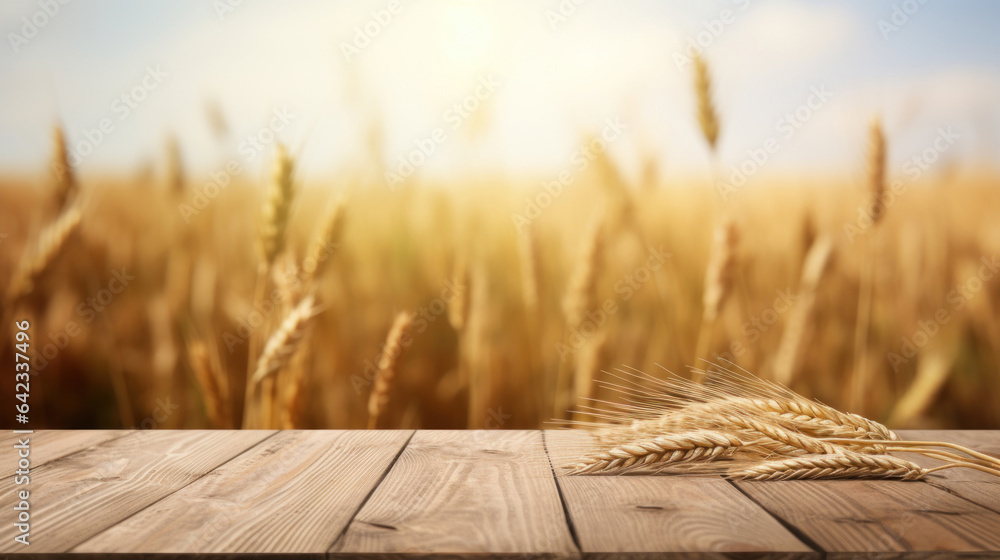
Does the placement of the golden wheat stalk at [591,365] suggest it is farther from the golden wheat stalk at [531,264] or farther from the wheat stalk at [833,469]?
the wheat stalk at [833,469]

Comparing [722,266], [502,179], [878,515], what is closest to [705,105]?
[722,266]

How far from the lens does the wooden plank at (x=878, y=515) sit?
645 mm

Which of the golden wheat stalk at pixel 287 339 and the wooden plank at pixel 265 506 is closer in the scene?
the wooden plank at pixel 265 506

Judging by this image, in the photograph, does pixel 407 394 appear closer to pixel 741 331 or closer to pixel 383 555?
pixel 741 331

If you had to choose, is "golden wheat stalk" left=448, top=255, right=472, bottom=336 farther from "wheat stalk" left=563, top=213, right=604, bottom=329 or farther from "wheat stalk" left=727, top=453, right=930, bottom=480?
"wheat stalk" left=727, top=453, right=930, bottom=480

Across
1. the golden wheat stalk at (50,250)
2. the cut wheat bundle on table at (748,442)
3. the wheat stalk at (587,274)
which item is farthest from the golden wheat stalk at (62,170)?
the cut wheat bundle on table at (748,442)


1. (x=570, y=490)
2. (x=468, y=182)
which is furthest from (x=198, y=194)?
(x=570, y=490)

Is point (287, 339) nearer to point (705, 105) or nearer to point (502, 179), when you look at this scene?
point (502, 179)

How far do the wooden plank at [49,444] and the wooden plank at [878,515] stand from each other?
3.20ft

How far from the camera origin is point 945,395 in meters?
1.63

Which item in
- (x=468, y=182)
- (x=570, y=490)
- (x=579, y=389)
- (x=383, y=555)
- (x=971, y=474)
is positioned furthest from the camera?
(x=468, y=182)

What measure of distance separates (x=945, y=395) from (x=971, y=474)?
81cm

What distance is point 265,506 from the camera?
30.1 inches

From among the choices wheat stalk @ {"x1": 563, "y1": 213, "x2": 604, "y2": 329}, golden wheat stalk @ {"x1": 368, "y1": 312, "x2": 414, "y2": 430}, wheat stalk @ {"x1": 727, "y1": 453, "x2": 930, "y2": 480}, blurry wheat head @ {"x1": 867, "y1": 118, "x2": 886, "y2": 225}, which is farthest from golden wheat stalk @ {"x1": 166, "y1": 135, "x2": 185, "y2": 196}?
blurry wheat head @ {"x1": 867, "y1": 118, "x2": 886, "y2": 225}
